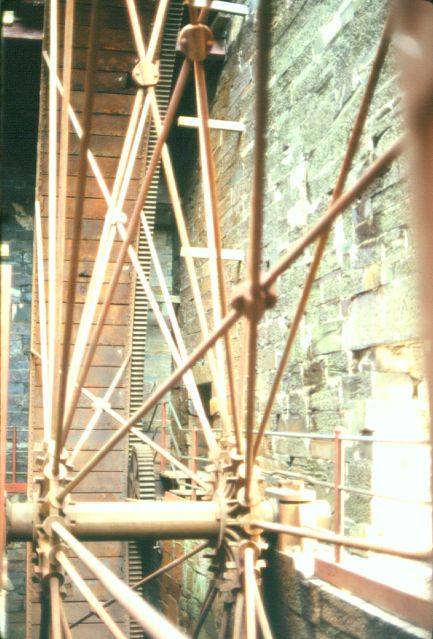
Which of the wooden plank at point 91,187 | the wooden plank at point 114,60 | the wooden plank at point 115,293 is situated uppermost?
the wooden plank at point 114,60

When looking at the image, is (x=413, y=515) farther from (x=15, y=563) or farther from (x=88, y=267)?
(x=15, y=563)

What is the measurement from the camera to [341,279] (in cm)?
624

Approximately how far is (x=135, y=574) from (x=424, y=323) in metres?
5.87

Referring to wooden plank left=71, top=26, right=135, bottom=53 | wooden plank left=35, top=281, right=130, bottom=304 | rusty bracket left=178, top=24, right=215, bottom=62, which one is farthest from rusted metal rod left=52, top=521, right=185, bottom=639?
wooden plank left=71, top=26, right=135, bottom=53

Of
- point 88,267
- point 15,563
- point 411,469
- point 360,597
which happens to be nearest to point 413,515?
point 411,469

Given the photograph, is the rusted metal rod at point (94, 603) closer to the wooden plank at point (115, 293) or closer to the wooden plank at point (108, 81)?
the wooden plank at point (115, 293)

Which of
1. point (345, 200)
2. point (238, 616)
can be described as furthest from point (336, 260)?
point (345, 200)

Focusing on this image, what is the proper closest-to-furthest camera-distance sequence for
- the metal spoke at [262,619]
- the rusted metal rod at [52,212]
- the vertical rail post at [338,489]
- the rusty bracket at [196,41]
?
the rusty bracket at [196,41] < the metal spoke at [262,619] < the vertical rail post at [338,489] < the rusted metal rod at [52,212]

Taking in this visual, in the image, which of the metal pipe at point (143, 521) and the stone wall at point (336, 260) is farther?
the stone wall at point (336, 260)

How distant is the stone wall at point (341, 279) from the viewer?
5473 millimetres

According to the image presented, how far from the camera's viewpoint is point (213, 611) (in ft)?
20.7

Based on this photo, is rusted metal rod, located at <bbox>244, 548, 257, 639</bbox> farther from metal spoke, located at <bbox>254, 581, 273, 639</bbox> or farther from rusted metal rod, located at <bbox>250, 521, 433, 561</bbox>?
rusted metal rod, located at <bbox>250, 521, 433, 561</bbox>

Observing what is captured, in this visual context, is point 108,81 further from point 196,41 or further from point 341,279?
point 196,41

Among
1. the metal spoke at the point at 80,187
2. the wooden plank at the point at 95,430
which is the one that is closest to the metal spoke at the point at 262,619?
the metal spoke at the point at 80,187
